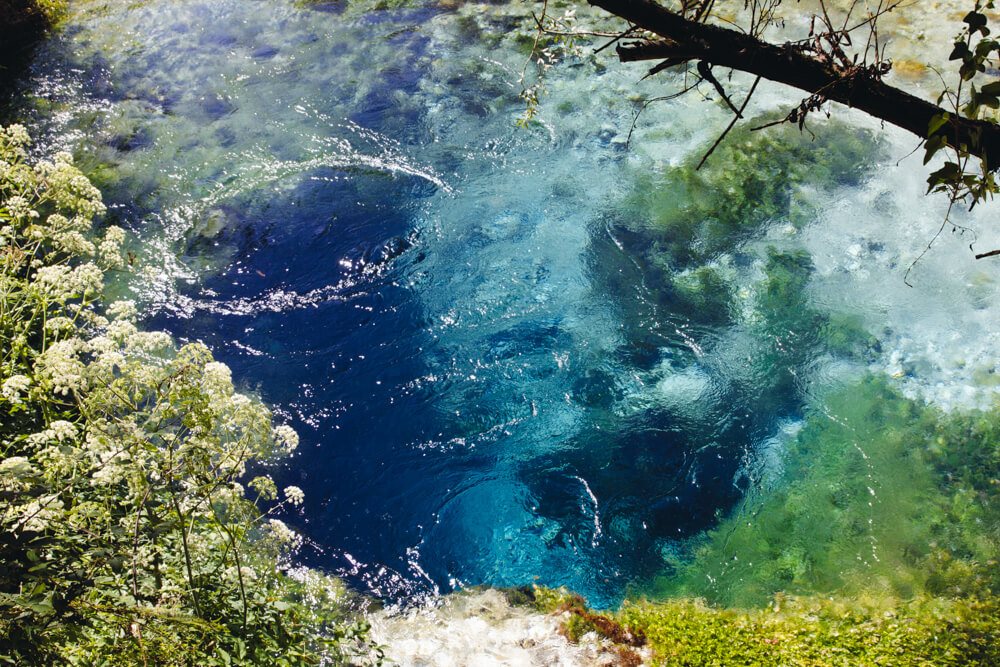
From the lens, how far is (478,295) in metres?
6.34

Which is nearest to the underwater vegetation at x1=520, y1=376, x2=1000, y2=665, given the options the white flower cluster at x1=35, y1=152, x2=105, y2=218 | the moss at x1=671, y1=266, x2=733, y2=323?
the moss at x1=671, y1=266, x2=733, y2=323

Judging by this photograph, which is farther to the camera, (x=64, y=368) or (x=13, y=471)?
(x=64, y=368)

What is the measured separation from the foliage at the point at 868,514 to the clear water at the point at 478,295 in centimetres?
22

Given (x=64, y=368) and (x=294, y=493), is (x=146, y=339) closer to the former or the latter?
(x=64, y=368)

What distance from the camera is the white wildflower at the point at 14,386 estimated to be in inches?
102

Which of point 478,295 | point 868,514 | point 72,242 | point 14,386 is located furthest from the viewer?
point 478,295

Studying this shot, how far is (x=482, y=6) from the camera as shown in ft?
33.8

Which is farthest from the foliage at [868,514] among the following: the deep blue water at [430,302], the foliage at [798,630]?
the deep blue water at [430,302]

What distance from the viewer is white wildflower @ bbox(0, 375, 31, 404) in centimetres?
260

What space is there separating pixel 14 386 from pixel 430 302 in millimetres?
3951

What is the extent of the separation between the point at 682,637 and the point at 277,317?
14.7ft

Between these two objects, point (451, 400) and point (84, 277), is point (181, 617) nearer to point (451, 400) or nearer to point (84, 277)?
point (84, 277)

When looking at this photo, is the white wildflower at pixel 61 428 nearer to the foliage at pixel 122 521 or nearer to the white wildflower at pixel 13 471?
the foliage at pixel 122 521

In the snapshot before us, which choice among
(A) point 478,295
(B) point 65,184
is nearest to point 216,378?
(B) point 65,184
